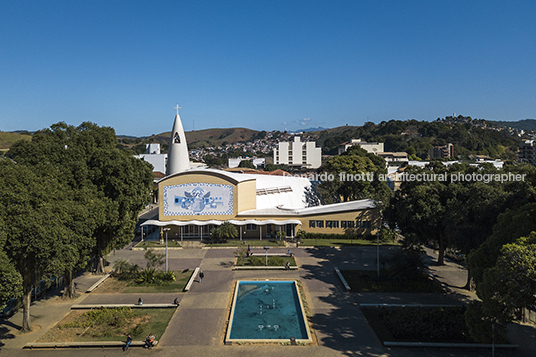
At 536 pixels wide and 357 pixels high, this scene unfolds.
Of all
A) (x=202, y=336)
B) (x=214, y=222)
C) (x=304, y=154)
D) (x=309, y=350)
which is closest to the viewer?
(x=309, y=350)

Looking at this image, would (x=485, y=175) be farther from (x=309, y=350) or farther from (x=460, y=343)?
(x=309, y=350)

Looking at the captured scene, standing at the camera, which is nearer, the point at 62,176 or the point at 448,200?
the point at 62,176

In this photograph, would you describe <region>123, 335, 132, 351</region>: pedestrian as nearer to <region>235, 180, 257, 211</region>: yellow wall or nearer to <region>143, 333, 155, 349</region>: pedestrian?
<region>143, 333, 155, 349</region>: pedestrian

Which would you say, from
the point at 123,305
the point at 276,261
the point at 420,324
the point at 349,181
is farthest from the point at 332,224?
the point at 123,305

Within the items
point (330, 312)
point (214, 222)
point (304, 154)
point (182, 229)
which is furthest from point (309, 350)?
point (304, 154)

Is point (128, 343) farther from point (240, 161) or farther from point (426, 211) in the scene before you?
point (240, 161)

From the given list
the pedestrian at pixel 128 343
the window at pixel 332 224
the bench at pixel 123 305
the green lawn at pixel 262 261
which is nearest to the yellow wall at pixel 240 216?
the window at pixel 332 224

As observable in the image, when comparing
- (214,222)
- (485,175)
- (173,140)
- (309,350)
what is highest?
(173,140)

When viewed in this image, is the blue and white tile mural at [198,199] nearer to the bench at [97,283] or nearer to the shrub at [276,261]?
the shrub at [276,261]
